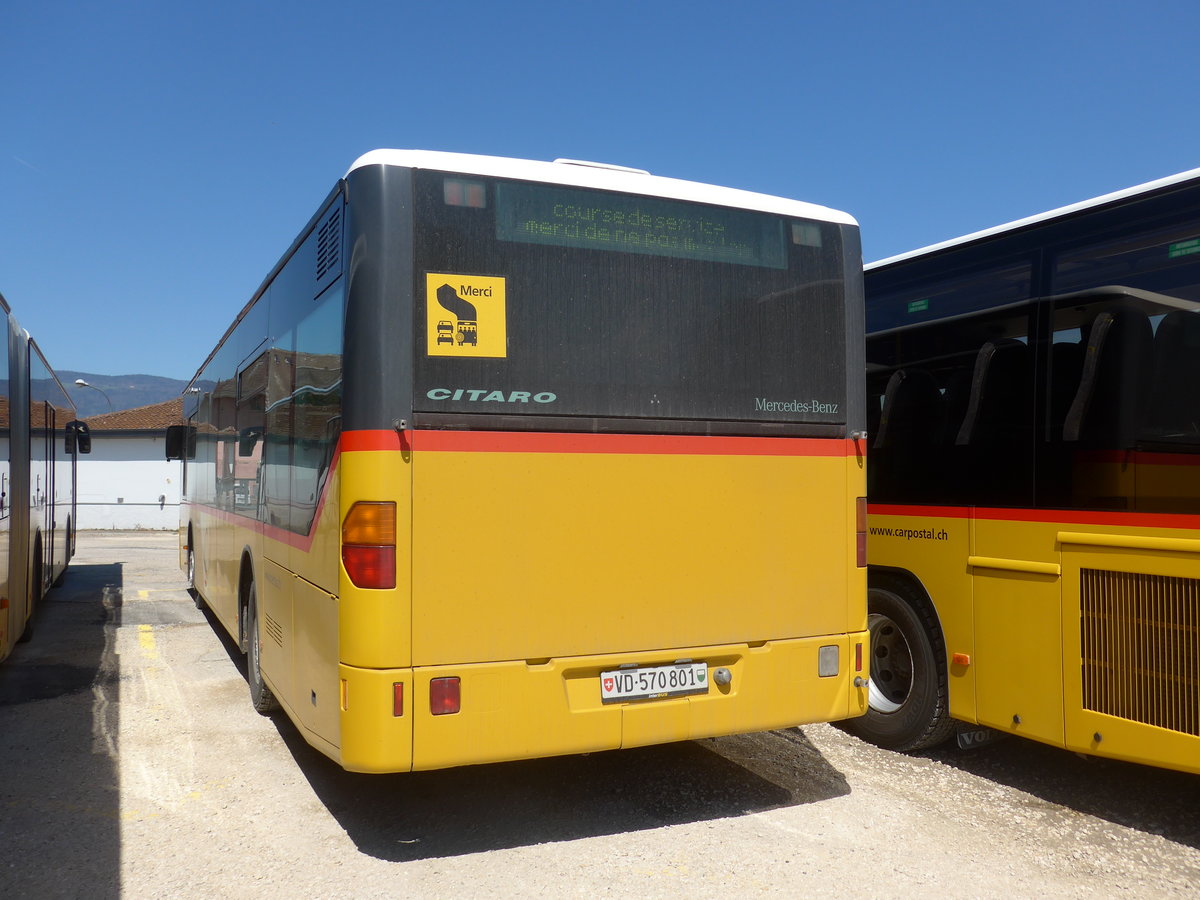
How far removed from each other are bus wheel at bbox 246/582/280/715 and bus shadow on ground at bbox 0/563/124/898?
890mm

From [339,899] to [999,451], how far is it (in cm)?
387

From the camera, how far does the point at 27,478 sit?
8914 millimetres

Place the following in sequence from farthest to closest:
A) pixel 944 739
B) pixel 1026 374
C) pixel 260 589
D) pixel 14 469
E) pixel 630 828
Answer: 1. pixel 14 469
2. pixel 260 589
3. pixel 944 739
4. pixel 1026 374
5. pixel 630 828

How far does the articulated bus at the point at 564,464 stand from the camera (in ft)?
13.6

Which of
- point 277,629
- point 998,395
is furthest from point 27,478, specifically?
point 998,395

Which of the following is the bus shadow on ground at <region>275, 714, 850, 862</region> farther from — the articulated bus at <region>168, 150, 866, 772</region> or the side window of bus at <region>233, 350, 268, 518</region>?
the side window of bus at <region>233, 350, 268, 518</region>

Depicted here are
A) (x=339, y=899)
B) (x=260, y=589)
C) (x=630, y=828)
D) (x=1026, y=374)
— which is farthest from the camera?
(x=260, y=589)

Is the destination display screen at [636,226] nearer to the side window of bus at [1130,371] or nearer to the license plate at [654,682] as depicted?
the side window of bus at [1130,371]

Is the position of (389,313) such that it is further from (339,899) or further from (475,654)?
(339,899)

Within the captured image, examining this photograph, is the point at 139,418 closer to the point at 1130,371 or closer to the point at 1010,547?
the point at 1010,547

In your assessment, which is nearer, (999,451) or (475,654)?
(475,654)

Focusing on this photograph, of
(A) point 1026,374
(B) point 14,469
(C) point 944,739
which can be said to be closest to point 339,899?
(C) point 944,739

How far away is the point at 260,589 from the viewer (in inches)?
254

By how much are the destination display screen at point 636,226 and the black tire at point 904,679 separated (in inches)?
93.3
